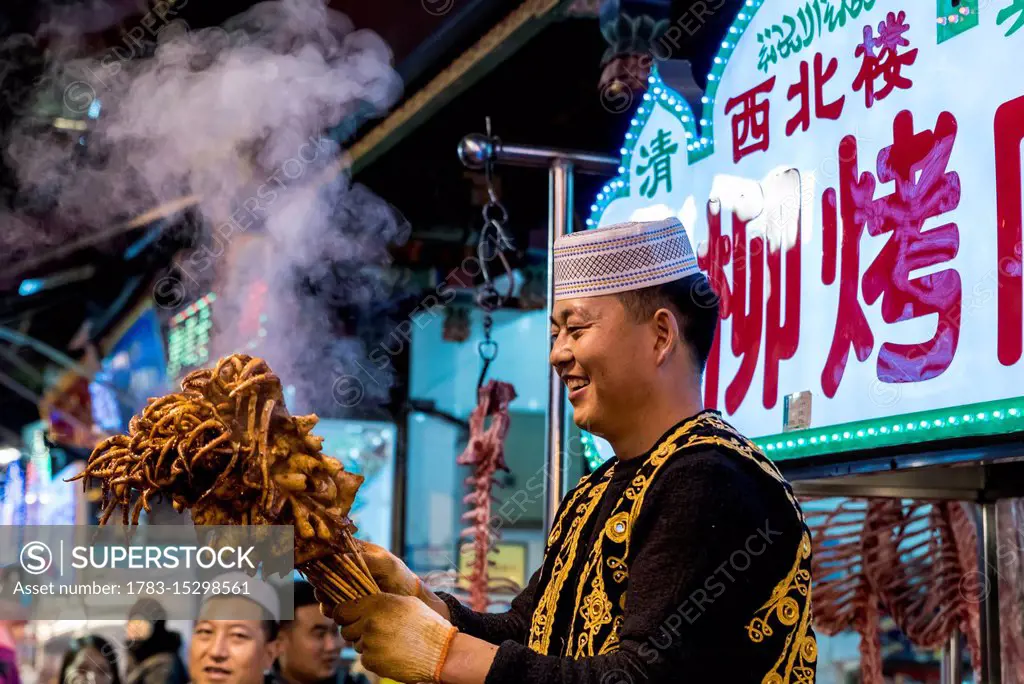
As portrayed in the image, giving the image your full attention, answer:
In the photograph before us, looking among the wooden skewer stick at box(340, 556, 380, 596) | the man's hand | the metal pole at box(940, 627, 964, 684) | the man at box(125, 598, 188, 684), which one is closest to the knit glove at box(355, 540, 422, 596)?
the man's hand

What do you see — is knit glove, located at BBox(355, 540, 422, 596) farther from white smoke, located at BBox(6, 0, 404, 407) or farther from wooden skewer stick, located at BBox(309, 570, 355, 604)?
white smoke, located at BBox(6, 0, 404, 407)

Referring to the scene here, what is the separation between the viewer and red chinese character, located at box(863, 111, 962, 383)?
2.52m

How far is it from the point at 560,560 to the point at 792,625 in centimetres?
49

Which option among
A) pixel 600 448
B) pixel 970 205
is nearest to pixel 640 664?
pixel 970 205

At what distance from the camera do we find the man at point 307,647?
14.2 feet

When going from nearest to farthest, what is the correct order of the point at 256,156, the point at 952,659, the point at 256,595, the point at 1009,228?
1. the point at 1009,228
2. the point at 952,659
3. the point at 256,595
4. the point at 256,156

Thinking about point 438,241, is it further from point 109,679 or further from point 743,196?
point 743,196

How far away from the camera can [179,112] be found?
5.84 meters

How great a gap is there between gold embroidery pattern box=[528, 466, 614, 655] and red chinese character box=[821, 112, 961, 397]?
79cm

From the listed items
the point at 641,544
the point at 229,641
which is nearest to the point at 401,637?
the point at 641,544

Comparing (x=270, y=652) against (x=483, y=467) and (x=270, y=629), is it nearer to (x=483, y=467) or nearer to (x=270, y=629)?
(x=270, y=629)

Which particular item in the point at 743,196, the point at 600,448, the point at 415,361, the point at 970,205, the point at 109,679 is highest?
the point at 415,361

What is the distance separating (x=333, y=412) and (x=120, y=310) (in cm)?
404

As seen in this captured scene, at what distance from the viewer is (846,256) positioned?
287 cm
